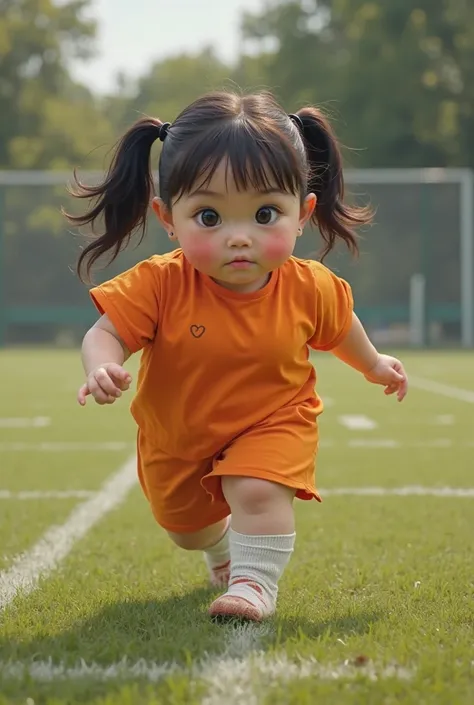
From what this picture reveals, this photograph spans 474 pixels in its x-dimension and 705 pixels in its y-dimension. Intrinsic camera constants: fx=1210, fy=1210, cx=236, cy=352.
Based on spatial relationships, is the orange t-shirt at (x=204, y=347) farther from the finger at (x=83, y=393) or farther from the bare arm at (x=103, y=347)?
the finger at (x=83, y=393)

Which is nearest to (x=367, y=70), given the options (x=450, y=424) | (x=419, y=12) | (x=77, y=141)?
(x=419, y=12)

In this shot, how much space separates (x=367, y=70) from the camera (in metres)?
34.7

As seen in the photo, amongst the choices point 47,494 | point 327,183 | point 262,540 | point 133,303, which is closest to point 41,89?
point 47,494

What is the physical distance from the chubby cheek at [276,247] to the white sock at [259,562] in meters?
0.67

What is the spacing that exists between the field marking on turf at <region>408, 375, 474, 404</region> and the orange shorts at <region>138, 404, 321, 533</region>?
6.51 m

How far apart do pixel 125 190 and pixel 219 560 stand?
1.07 metres

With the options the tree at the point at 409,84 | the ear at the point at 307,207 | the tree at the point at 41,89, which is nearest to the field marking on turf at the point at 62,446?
the ear at the point at 307,207

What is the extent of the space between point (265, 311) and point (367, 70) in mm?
32764

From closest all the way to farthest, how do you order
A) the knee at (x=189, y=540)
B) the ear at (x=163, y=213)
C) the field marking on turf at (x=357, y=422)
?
the ear at (x=163, y=213) < the knee at (x=189, y=540) < the field marking on turf at (x=357, y=422)

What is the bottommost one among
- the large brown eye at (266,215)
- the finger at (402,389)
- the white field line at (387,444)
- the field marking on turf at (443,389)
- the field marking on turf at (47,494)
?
the field marking on turf at (443,389)

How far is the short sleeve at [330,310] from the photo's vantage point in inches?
127

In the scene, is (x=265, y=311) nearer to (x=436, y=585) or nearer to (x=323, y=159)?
(x=323, y=159)

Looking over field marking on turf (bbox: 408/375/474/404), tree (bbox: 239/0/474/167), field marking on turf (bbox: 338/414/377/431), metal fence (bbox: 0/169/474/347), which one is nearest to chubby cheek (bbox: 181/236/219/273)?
field marking on turf (bbox: 338/414/377/431)

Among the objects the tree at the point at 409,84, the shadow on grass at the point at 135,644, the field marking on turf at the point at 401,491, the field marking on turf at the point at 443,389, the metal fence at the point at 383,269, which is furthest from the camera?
the tree at the point at 409,84
